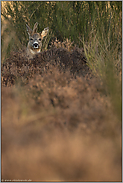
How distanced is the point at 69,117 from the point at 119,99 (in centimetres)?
72

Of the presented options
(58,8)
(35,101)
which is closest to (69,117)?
(35,101)

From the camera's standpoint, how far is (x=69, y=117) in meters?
2.77

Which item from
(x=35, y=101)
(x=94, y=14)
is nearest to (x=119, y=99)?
(x=35, y=101)

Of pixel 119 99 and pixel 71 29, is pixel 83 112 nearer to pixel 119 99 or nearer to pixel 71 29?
pixel 119 99

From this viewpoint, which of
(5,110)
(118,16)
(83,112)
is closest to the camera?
(83,112)

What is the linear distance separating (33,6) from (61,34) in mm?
1250

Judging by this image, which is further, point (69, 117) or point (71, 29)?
point (71, 29)

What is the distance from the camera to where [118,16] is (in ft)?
15.4

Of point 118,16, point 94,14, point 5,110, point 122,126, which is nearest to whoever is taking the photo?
point 122,126

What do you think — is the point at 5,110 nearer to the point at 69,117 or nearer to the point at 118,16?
the point at 69,117

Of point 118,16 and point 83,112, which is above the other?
point 118,16

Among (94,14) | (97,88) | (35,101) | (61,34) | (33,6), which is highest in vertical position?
(33,6)

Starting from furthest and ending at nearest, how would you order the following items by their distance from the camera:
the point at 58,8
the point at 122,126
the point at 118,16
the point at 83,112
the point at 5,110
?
the point at 58,8 < the point at 118,16 < the point at 5,110 < the point at 83,112 < the point at 122,126

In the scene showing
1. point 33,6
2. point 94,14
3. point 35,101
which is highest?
point 33,6
